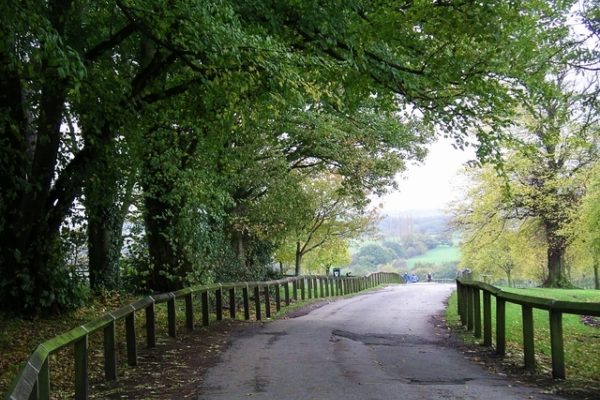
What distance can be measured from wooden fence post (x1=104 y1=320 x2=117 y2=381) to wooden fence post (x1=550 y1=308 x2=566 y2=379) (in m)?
5.18

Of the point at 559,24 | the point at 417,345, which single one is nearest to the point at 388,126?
the point at 559,24

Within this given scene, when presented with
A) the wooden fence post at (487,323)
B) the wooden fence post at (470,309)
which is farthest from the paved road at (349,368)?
the wooden fence post at (470,309)

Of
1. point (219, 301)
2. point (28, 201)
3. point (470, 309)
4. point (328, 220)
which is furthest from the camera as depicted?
point (328, 220)

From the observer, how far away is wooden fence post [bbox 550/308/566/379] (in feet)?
22.9

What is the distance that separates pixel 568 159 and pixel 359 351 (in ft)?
89.6

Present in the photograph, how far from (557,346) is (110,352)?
526 cm

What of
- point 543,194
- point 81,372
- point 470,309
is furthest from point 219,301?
point 543,194

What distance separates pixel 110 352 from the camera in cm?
689

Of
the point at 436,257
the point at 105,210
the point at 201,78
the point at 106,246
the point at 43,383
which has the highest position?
the point at 201,78

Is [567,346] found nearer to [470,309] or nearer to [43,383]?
[470,309]

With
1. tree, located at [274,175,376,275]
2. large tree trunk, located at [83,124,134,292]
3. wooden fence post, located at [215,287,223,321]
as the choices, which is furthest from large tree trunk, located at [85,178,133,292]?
tree, located at [274,175,376,275]

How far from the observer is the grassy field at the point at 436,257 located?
119938 millimetres

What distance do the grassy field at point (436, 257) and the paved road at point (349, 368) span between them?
353ft

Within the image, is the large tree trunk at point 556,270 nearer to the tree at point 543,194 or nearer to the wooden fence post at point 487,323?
the tree at point 543,194
